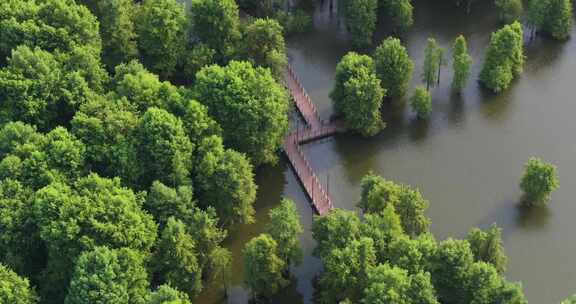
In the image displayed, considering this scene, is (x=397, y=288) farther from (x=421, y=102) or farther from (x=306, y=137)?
(x=421, y=102)

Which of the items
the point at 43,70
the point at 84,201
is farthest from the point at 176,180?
the point at 43,70

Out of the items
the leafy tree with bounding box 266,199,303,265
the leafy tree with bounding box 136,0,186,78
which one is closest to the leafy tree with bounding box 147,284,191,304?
the leafy tree with bounding box 266,199,303,265

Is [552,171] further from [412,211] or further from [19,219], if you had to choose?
[19,219]

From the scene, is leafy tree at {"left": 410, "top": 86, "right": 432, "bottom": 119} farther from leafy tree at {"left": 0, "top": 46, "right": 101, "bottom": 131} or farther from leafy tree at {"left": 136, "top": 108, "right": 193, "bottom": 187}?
leafy tree at {"left": 0, "top": 46, "right": 101, "bottom": 131}

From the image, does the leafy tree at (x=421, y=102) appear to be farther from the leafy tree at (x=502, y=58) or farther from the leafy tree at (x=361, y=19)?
the leafy tree at (x=361, y=19)

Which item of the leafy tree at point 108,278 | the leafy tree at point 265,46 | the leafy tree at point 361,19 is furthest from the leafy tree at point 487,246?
the leafy tree at point 361,19

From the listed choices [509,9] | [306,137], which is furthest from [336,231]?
[509,9]
